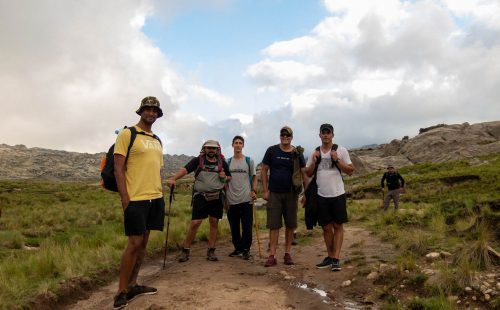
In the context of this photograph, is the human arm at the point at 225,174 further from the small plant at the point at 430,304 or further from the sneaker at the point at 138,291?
the small plant at the point at 430,304

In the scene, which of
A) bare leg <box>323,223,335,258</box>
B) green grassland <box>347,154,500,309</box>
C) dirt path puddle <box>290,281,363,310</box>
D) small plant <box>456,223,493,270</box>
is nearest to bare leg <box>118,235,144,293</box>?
dirt path puddle <box>290,281,363,310</box>

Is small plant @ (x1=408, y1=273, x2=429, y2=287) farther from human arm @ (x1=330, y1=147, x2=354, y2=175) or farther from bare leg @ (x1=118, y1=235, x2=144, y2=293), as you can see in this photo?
bare leg @ (x1=118, y1=235, x2=144, y2=293)

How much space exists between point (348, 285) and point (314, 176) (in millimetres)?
2132

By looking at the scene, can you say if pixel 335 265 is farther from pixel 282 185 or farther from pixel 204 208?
pixel 204 208

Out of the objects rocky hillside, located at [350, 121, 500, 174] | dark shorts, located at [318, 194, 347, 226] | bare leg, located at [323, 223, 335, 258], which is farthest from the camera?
rocky hillside, located at [350, 121, 500, 174]

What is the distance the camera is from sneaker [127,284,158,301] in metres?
5.65

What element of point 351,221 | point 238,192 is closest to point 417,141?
point 351,221

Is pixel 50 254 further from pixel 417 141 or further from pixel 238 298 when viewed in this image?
pixel 417 141

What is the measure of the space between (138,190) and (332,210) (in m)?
3.53

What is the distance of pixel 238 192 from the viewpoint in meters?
8.66

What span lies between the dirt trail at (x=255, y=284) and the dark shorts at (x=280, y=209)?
77 cm

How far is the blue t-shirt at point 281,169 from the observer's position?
7938mm

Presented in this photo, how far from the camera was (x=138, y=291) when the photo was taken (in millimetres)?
5707

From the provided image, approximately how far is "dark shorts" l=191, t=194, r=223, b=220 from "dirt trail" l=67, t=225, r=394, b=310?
89 centimetres
